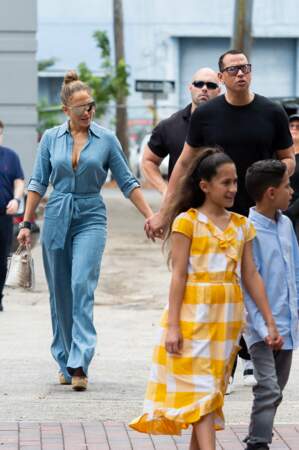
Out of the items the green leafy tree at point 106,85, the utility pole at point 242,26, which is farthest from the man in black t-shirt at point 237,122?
the green leafy tree at point 106,85

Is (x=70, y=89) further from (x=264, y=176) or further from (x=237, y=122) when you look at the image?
(x=264, y=176)

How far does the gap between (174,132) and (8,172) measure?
3865 mm

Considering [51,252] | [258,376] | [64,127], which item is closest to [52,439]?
[258,376]

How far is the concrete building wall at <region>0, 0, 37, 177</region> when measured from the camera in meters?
17.6

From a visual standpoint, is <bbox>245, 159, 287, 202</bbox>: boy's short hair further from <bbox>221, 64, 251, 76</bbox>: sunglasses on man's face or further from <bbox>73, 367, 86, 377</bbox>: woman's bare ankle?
<bbox>73, 367, 86, 377</bbox>: woman's bare ankle

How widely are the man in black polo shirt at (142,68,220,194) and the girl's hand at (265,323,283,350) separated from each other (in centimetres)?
273

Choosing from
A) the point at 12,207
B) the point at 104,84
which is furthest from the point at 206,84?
the point at 104,84

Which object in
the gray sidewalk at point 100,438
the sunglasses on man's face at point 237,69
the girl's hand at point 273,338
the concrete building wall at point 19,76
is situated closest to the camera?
the girl's hand at point 273,338

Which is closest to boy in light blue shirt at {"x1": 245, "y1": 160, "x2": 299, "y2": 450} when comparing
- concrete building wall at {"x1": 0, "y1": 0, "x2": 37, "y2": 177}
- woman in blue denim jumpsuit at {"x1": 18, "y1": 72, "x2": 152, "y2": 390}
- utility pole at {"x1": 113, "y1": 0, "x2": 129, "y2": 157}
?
woman in blue denim jumpsuit at {"x1": 18, "y1": 72, "x2": 152, "y2": 390}

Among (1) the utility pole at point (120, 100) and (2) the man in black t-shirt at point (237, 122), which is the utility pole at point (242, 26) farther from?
(1) the utility pole at point (120, 100)

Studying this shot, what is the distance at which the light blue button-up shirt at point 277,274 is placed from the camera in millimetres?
6223

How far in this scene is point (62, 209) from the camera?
8289mm

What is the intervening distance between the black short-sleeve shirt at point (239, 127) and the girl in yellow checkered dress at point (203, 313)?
4.79ft

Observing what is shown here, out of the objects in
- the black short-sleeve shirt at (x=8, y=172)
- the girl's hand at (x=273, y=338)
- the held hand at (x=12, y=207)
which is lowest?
the held hand at (x=12, y=207)
